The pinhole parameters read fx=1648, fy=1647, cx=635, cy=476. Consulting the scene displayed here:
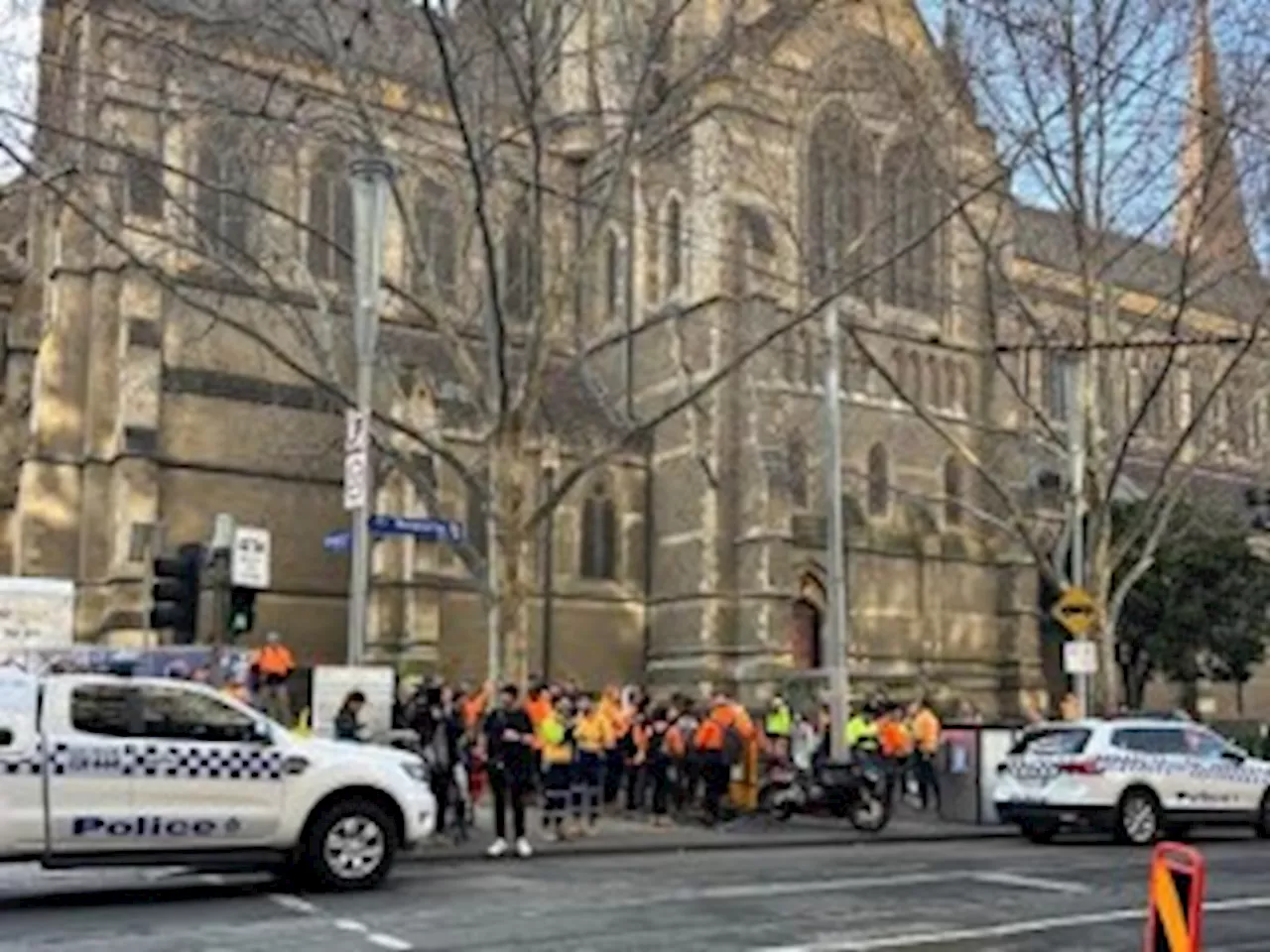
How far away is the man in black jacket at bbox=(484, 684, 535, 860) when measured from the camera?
15.9 m

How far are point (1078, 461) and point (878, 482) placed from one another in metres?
19.4

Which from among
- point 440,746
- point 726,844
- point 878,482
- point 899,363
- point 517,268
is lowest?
point 726,844

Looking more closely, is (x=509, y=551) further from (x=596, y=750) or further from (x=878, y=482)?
A: (x=878, y=482)

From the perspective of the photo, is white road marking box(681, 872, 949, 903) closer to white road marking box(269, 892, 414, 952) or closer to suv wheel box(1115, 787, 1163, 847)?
white road marking box(269, 892, 414, 952)

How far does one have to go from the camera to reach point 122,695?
12234 millimetres

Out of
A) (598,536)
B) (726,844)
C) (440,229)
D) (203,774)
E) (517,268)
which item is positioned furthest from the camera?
(598,536)

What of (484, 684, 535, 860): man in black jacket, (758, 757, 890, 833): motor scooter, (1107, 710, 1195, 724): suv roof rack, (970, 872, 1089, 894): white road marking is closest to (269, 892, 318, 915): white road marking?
(484, 684, 535, 860): man in black jacket

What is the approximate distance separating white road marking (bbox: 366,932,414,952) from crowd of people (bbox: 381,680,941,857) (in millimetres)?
5683

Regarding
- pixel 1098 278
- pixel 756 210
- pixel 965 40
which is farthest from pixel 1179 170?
pixel 756 210

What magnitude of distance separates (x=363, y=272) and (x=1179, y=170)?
12.4m

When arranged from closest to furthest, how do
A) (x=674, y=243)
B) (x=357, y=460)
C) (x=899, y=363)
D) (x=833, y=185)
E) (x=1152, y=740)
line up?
1. (x=357, y=460)
2. (x=1152, y=740)
3. (x=833, y=185)
4. (x=674, y=243)
5. (x=899, y=363)

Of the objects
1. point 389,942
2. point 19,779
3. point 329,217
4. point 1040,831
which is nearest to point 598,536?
point 329,217

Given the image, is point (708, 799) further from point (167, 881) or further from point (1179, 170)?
point (1179, 170)

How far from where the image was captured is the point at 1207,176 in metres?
22.5
